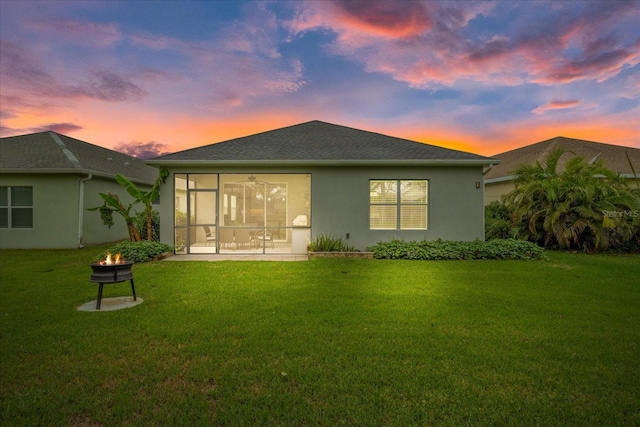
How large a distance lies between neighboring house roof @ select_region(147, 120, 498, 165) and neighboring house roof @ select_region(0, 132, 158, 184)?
5.03 m

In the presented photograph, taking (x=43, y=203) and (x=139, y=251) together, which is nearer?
(x=139, y=251)

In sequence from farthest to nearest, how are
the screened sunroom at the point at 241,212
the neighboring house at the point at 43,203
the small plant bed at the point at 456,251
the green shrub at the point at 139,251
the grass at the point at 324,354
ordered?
the neighboring house at the point at 43,203, the screened sunroom at the point at 241,212, the small plant bed at the point at 456,251, the green shrub at the point at 139,251, the grass at the point at 324,354

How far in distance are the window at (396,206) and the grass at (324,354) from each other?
187 inches

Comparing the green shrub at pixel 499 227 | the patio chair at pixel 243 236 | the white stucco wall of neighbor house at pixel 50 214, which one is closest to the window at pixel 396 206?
the green shrub at pixel 499 227

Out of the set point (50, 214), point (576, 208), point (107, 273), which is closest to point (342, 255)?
point (107, 273)

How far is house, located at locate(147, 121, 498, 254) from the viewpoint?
484 inches

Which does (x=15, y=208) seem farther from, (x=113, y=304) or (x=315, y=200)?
(x=315, y=200)

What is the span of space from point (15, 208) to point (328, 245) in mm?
12746

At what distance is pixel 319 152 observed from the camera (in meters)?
12.7

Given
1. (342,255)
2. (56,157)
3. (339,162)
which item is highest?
(56,157)

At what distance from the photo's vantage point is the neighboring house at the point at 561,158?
18.4 m

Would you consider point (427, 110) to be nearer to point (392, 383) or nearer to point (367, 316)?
point (367, 316)

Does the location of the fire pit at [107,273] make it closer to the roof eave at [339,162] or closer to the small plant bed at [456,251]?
the roof eave at [339,162]

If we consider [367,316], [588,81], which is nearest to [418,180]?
[367,316]
